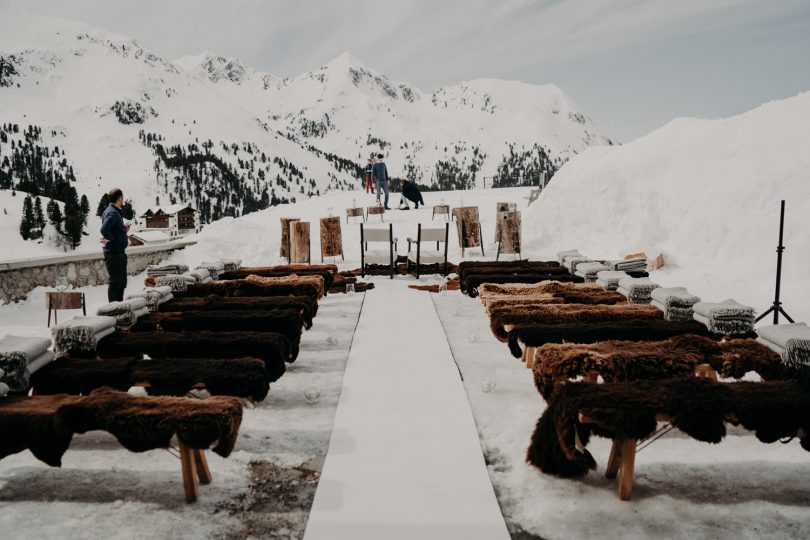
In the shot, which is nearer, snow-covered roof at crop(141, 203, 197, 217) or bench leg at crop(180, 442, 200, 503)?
bench leg at crop(180, 442, 200, 503)

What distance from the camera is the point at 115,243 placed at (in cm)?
Result: 812

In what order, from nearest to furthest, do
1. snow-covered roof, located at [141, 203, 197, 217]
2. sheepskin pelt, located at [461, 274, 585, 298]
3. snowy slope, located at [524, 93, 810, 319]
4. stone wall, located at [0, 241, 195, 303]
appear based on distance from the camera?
sheepskin pelt, located at [461, 274, 585, 298] → stone wall, located at [0, 241, 195, 303] → snowy slope, located at [524, 93, 810, 319] → snow-covered roof, located at [141, 203, 197, 217]

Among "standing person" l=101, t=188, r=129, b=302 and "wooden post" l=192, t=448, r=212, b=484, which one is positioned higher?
"standing person" l=101, t=188, r=129, b=302

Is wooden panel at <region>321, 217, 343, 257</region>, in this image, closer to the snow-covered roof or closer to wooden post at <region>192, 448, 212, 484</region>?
wooden post at <region>192, 448, 212, 484</region>

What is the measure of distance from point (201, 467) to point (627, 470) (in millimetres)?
2437

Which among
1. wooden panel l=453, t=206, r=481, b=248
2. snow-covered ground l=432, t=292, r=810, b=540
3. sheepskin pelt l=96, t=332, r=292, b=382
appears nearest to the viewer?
snow-covered ground l=432, t=292, r=810, b=540

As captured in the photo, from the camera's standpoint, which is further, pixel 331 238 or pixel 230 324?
pixel 331 238

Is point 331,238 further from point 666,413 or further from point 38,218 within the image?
point 38,218

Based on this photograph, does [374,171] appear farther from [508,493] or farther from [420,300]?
[508,493]

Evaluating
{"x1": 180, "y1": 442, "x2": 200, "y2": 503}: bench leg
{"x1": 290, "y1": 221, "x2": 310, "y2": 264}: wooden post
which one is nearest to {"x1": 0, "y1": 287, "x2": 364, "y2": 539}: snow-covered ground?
{"x1": 180, "y1": 442, "x2": 200, "y2": 503}: bench leg

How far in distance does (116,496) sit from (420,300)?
20.6ft

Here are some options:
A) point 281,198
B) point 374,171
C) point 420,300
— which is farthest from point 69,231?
point 420,300

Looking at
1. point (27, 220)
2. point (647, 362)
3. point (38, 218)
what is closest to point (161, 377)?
point (647, 362)

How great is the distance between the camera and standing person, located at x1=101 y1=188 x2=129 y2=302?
7.94 meters
